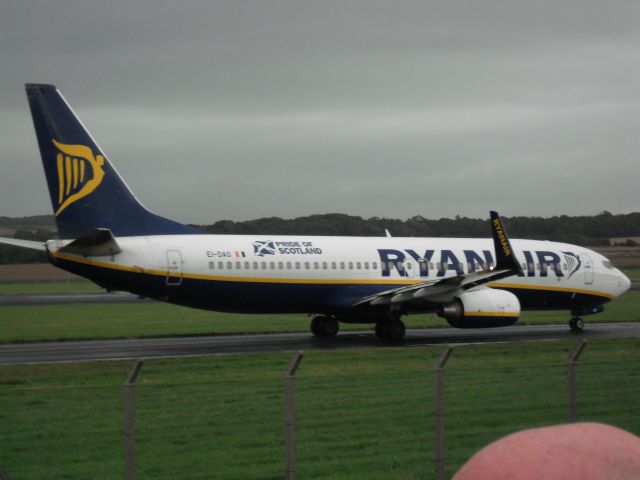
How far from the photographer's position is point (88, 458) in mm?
10188

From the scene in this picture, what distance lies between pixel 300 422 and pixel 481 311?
19.1 m

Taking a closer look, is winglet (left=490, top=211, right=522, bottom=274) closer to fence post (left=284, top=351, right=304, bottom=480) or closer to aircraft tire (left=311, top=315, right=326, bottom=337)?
aircraft tire (left=311, top=315, right=326, bottom=337)

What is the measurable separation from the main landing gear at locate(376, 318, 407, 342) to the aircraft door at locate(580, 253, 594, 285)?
27.9 feet

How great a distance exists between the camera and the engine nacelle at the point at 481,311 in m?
29.2

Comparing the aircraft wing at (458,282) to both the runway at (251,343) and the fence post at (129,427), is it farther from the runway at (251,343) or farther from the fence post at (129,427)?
the fence post at (129,427)

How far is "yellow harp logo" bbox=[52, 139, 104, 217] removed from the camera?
2662cm

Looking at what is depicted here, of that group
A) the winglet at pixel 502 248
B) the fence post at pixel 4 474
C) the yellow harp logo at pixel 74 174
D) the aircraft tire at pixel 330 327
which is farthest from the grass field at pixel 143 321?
the fence post at pixel 4 474

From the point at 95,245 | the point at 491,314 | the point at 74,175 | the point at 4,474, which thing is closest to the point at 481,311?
the point at 491,314

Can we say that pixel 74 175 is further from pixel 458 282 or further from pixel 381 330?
pixel 458 282

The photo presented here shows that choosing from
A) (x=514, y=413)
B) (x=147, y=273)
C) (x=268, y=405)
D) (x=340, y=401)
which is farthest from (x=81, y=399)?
(x=147, y=273)

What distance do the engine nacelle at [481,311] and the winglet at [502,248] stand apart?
1702 mm

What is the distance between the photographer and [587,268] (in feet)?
116

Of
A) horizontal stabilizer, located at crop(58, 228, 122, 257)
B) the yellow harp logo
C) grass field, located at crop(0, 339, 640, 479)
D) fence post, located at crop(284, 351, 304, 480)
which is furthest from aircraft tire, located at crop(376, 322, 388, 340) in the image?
fence post, located at crop(284, 351, 304, 480)

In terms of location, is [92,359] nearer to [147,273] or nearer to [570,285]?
[147,273]
